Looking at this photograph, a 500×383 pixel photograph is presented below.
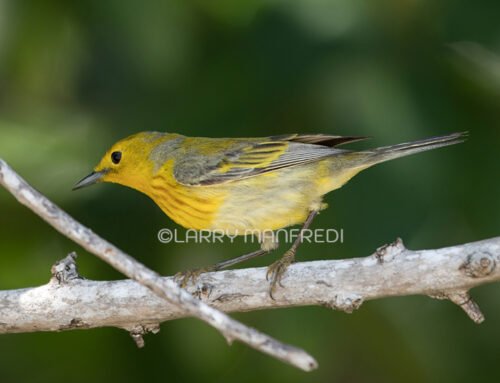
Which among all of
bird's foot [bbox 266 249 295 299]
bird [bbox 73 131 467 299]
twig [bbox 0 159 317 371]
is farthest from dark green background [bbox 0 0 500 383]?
twig [bbox 0 159 317 371]

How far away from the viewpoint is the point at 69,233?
3064mm

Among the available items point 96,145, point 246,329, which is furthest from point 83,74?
point 246,329

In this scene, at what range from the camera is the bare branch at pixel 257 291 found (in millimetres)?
3686

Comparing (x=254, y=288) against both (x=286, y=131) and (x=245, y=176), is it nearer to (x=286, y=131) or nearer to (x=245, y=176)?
(x=245, y=176)

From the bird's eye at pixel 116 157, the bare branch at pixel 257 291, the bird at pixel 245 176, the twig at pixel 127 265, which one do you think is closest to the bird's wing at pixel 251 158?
the bird at pixel 245 176

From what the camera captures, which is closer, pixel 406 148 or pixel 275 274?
pixel 275 274

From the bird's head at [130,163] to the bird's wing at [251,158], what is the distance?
0.54 ft

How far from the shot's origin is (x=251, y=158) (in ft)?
15.7

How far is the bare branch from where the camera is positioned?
3686mm

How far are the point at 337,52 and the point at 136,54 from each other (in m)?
1.36

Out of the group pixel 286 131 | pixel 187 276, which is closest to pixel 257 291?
pixel 187 276

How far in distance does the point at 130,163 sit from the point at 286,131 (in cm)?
119

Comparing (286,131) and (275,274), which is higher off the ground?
(286,131)

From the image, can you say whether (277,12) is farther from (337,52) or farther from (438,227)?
(438,227)
